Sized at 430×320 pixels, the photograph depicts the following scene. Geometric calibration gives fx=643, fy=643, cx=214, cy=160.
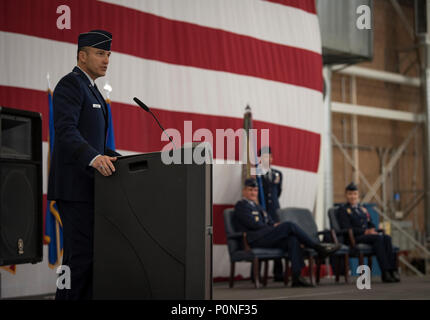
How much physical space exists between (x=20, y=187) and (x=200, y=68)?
3713 millimetres

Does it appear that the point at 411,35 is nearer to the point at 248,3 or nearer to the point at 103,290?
the point at 248,3

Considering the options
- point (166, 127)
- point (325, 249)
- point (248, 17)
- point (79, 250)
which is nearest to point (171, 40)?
point (166, 127)

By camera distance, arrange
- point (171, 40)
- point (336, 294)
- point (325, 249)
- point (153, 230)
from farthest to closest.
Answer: point (171, 40) < point (325, 249) < point (336, 294) < point (153, 230)

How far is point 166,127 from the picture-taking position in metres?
5.43

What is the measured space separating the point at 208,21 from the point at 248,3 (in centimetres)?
63

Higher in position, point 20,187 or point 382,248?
point 20,187

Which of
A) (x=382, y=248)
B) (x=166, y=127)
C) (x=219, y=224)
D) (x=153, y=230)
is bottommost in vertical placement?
(x=382, y=248)

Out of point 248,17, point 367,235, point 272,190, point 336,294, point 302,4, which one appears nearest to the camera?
point 336,294

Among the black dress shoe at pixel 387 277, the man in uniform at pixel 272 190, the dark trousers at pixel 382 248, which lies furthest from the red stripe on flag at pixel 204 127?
the black dress shoe at pixel 387 277

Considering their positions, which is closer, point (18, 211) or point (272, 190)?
point (18, 211)

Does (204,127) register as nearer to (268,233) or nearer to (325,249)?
(268,233)

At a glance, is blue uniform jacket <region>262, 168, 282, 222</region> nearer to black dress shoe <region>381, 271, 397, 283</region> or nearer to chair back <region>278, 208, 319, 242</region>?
chair back <region>278, 208, 319, 242</region>

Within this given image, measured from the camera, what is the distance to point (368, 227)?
20.4 ft

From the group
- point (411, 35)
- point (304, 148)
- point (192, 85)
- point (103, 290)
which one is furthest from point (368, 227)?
point (411, 35)
